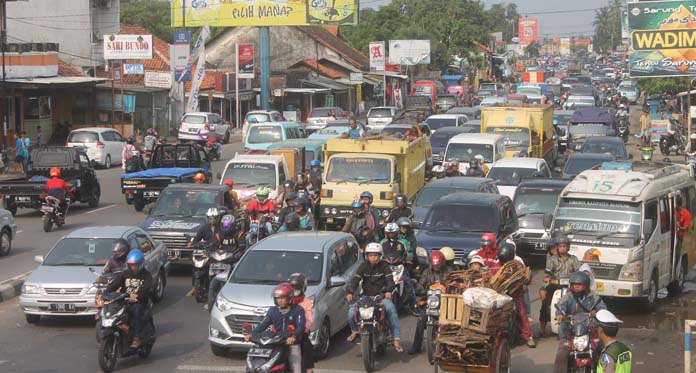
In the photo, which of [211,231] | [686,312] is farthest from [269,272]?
[686,312]

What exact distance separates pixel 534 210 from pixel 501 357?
416 inches

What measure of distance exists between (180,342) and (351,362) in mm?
2629

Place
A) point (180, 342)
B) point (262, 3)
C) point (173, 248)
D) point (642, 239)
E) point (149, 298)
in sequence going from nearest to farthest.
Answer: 1. point (149, 298)
2. point (180, 342)
3. point (642, 239)
4. point (173, 248)
5. point (262, 3)

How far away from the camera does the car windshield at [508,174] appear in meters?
25.2

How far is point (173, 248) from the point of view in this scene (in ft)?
61.6

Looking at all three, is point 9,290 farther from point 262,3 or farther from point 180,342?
point 262,3

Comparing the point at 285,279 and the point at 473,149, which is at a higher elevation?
the point at 473,149

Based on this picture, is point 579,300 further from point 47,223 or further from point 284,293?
point 47,223

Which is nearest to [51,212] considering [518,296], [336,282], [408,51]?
[336,282]

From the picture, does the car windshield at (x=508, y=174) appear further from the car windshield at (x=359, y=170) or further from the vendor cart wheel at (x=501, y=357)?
the vendor cart wheel at (x=501, y=357)

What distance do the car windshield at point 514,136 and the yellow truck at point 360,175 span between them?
9.86 metres

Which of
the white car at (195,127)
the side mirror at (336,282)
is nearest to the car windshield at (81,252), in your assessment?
the side mirror at (336,282)

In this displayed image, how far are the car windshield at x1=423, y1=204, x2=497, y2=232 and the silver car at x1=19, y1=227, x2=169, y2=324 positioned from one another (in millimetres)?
4918

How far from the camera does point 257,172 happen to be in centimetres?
2409
